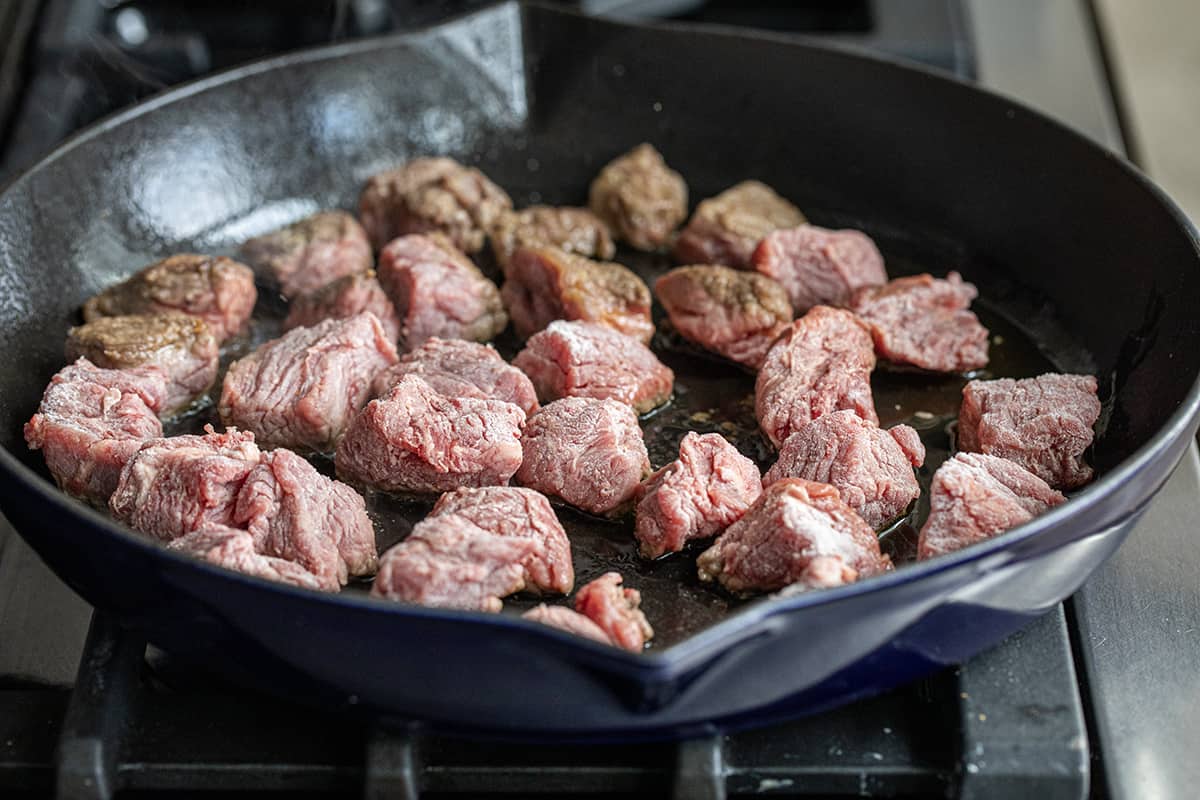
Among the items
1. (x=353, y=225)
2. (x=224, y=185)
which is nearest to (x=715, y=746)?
(x=353, y=225)

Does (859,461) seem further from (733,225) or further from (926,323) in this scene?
(733,225)

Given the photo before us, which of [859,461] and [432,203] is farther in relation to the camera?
[432,203]

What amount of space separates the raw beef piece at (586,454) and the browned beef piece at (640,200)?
77 cm

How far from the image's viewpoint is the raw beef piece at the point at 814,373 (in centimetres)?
249

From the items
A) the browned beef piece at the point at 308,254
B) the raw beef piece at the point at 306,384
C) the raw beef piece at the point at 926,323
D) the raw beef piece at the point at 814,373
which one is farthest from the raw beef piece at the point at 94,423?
the raw beef piece at the point at 926,323

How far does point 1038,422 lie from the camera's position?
2393 mm

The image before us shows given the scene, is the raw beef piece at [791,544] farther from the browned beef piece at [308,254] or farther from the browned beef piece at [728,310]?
the browned beef piece at [308,254]

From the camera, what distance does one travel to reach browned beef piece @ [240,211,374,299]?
2.94m

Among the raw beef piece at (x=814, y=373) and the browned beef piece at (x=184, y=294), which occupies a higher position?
the raw beef piece at (x=814, y=373)

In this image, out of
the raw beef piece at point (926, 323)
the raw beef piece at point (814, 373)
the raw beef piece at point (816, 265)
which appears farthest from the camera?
the raw beef piece at point (816, 265)

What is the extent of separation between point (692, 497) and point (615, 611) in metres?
0.33

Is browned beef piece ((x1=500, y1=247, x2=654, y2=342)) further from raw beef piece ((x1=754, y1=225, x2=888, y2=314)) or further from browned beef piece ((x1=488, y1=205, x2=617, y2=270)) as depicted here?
raw beef piece ((x1=754, y1=225, x2=888, y2=314))

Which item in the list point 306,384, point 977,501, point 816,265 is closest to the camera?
point 977,501

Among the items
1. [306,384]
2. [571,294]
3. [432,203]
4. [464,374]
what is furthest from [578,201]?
[306,384]
